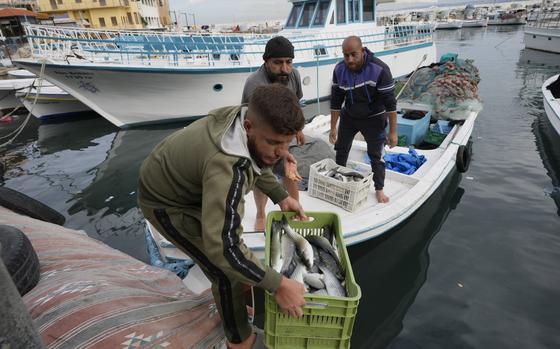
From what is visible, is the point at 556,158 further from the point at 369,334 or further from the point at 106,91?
the point at 106,91

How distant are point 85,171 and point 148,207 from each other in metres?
7.10

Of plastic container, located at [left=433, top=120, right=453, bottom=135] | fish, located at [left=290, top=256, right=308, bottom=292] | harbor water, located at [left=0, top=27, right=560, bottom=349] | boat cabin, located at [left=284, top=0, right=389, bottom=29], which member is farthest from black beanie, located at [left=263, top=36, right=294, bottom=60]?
boat cabin, located at [left=284, top=0, right=389, bottom=29]

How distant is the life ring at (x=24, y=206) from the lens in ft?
12.3

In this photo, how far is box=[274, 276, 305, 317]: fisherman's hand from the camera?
1.67m

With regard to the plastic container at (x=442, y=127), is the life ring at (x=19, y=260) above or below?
above

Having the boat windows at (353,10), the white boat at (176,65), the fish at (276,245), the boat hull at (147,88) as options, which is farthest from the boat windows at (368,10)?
the fish at (276,245)

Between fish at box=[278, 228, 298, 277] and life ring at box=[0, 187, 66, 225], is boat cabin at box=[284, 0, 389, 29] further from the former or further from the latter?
fish at box=[278, 228, 298, 277]

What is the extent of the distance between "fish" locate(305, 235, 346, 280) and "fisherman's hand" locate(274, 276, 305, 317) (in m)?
0.63

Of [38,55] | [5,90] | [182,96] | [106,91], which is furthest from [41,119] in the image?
[182,96]

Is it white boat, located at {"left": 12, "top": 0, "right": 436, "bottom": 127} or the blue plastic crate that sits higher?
white boat, located at {"left": 12, "top": 0, "right": 436, "bottom": 127}

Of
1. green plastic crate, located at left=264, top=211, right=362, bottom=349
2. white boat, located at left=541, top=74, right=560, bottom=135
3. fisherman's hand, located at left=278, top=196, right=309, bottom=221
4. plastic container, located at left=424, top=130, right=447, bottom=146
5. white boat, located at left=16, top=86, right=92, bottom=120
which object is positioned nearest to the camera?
green plastic crate, located at left=264, top=211, right=362, bottom=349

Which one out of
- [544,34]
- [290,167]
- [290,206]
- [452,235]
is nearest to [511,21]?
[544,34]

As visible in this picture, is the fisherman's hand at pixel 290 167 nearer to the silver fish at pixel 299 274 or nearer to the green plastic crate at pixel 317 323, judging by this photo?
the silver fish at pixel 299 274

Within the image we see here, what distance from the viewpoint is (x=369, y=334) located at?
321 centimetres
